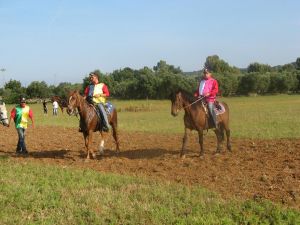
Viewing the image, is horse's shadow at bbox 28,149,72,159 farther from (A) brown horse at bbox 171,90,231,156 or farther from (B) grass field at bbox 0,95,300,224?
(A) brown horse at bbox 171,90,231,156

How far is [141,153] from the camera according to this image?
1394cm

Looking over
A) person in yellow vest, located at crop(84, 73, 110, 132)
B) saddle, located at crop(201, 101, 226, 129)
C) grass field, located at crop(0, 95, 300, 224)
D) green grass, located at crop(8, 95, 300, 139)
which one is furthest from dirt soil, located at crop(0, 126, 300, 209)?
green grass, located at crop(8, 95, 300, 139)

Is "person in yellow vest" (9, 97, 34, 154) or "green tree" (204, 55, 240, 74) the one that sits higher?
"green tree" (204, 55, 240, 74)

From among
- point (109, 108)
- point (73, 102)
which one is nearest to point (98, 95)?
→ point (109, 108)

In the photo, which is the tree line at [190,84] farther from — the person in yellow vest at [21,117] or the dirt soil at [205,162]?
the person in yellow vest at [21,117]

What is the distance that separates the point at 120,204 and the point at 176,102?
5.15 m

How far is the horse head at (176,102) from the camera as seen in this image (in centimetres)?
1202

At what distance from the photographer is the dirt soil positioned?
8.57 metres

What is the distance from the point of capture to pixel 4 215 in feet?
23.7

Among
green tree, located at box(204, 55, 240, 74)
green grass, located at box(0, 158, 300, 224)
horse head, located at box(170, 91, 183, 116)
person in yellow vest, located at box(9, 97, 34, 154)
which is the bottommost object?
green grass, located at box(0, 158, 300, 224)

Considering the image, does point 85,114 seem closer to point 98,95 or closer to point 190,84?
point 98,95

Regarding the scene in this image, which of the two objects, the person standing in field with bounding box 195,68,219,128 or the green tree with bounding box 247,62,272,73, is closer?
the person standing in field with bounding box 195,68,219,128

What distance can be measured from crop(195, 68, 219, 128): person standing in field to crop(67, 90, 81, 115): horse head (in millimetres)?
3716

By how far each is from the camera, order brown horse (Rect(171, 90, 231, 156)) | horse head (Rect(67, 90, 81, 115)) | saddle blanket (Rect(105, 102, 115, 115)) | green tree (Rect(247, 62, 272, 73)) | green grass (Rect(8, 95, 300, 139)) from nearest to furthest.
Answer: horse head (Rect(67, 90, 81, 115)) → brown horse (Rect(171, 90, 231, 156)) → saddle blanket (Rect(105, 102, 115, 115)) → green grass (Rect(8, 95, 300, 139)) → green tree (Rect(247, 62, 272, 73))
